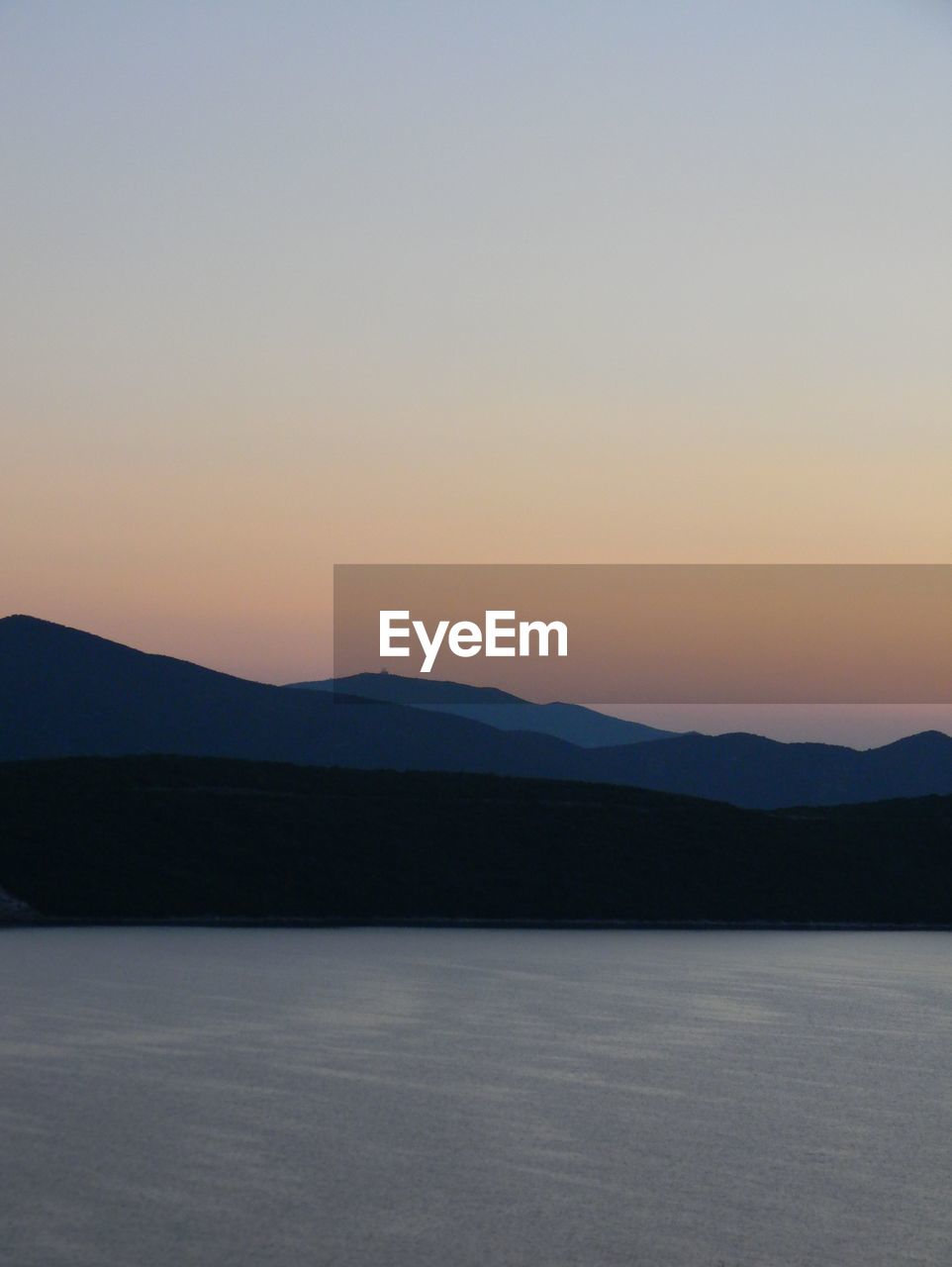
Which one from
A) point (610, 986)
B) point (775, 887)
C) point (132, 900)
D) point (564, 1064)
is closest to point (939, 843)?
point (775, 887)

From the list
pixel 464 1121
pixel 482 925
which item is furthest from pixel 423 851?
pixel 464 1121

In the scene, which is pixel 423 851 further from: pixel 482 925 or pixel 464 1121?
pixel 464 1121

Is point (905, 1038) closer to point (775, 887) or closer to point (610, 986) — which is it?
point (610, 986)

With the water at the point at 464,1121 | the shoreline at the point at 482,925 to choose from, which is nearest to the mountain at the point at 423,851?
the shoreline at the point at 482,925

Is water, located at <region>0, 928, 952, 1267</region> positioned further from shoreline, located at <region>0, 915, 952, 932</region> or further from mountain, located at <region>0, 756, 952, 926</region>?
mountain, located at <region>0, 756, 952, 926</region>

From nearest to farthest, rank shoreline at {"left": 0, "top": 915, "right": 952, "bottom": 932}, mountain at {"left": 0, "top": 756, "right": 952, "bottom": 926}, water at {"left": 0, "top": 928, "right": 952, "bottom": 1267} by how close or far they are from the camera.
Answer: water at {"left": 0, "top": 928, "right": 952, "bottom": 1267} < shoreline at {"left": 0, "top": 915, "right": 952, "bottom": 932} < mountain at {"left": 0, "top": 756, "right": 952, "bottom": 926}

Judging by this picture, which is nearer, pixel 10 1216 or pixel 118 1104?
pixel 10 1216

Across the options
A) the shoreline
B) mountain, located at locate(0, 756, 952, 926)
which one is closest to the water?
the shoreline
